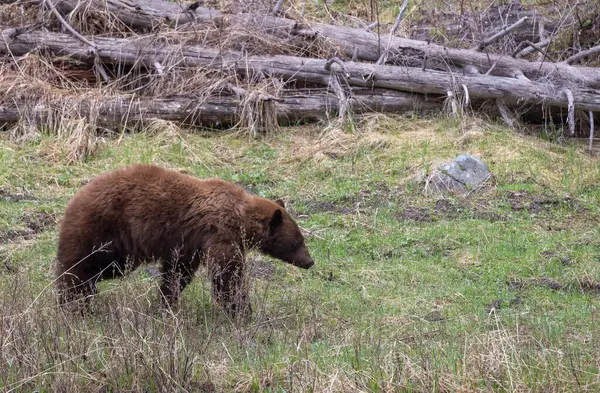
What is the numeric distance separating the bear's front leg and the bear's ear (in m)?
0.60

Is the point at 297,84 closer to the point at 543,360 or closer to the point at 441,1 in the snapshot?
the point at 441,1

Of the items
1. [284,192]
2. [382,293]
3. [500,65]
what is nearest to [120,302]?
[382,293]

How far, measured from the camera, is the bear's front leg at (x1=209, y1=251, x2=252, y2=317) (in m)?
6.91

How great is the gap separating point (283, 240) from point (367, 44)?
23.5 feet

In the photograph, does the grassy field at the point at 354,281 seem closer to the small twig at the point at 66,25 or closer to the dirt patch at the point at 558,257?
the dirt patch at the point at 558,257

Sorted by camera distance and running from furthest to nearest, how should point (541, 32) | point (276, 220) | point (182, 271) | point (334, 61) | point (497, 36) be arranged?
1. point (541, 32)
2. point (497, 36)
3. point (334, 61)
4. point (276, 220)
5. point (182, 271)

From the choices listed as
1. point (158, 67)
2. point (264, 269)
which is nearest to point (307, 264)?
point (264, 269)

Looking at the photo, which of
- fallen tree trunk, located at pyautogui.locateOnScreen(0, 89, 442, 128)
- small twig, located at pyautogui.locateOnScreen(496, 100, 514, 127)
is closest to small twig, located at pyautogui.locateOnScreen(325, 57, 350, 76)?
fallen tree trunk, located at pyautogui.locateOnScreen(0, 89, 442, 128)

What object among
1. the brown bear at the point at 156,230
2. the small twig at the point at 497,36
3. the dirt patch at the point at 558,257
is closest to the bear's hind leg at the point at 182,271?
the brown bear at the point at 156,230

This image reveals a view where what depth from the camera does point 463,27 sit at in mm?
15336

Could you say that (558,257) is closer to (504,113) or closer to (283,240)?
(283,240)

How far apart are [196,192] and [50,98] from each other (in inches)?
232

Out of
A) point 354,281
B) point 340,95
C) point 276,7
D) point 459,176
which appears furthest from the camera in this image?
point 276,7

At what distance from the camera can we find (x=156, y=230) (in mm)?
7414
